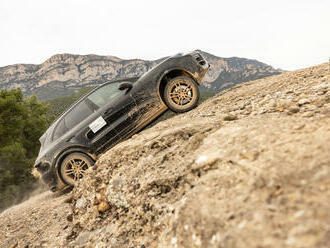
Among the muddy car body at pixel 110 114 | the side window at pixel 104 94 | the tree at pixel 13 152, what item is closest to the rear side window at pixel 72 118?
the muddy car body at pixel 110 114

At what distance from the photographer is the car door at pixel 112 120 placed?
14.3ft

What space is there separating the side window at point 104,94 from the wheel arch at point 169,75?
96 centimetres

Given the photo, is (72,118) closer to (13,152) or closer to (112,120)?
(112,120)

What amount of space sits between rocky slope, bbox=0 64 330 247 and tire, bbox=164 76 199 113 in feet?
4.36

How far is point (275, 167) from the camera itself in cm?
143

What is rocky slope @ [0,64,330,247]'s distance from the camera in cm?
114

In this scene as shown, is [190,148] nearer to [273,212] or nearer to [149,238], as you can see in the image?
[149,238]

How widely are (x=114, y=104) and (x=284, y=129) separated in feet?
11.4

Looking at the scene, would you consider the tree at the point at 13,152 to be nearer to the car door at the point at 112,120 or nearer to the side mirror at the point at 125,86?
the car door at the point at 112,120

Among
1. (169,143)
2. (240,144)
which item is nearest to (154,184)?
(169,143)

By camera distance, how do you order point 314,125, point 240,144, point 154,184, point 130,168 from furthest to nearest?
point 130,168, point 154,184, point 240,144, point 314,125

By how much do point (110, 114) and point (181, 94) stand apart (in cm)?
171

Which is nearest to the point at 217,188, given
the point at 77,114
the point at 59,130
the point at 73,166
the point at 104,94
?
the point at 73,166

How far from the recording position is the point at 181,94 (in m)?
4.70
